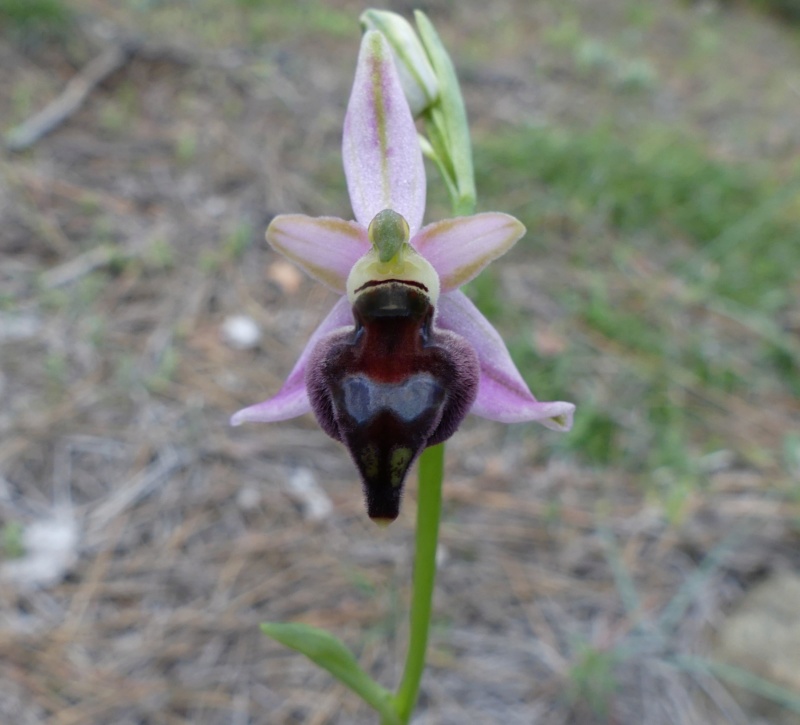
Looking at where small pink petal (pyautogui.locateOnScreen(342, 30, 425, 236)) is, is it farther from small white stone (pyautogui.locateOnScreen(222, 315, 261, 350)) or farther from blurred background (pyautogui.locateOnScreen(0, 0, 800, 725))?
small white stone (pyautogui.locateOnScreen(222, 315, 261, 350))

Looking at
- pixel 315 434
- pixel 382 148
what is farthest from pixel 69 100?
pixel 382 148

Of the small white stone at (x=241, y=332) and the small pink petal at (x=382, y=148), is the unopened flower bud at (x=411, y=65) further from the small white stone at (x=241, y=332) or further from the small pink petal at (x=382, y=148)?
the small white stone at (x=241, y=332)

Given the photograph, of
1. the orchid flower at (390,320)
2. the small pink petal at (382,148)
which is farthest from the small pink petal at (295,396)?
the small pink petal at (382,148)

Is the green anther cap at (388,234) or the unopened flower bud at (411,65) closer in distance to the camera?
the green anther cap at (388,234)

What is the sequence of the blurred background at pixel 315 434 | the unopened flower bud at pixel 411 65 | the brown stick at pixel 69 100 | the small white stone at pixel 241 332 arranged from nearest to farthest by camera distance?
the unopened flower bud at pixel 411 65 → the blurred background at pixel 315 434 → the small white stone at pixel 241 332 → the brown stick at pixel 69 100

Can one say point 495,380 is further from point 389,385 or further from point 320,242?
point 320,242

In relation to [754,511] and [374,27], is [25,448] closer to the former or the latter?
[374,27]
